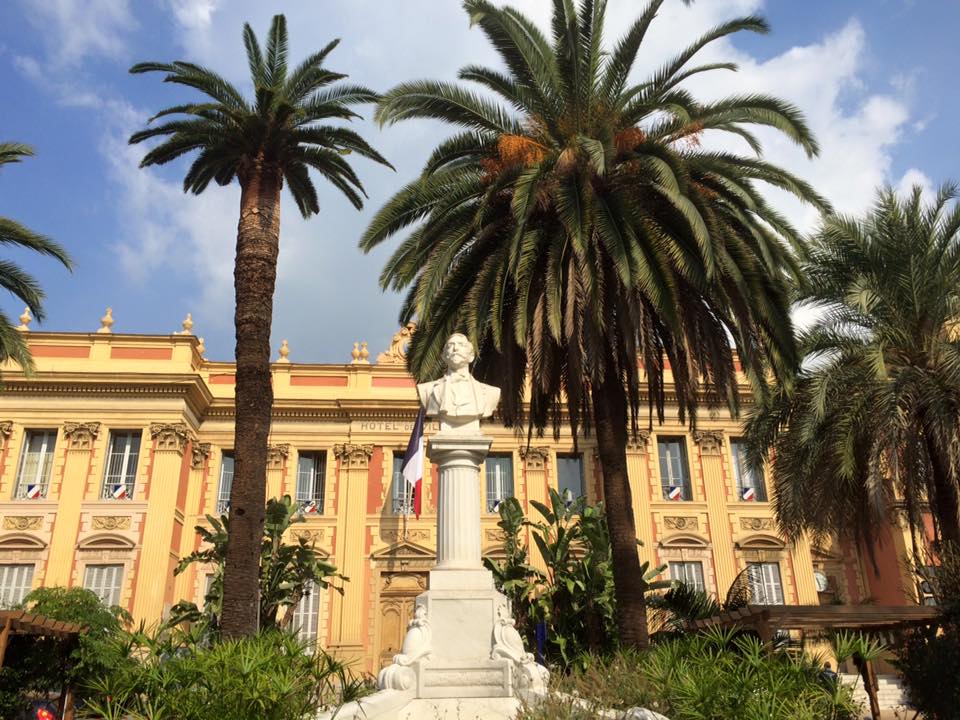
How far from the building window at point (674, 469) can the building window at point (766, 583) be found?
330 cm

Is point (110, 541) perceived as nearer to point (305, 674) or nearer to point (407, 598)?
point (407, 598)

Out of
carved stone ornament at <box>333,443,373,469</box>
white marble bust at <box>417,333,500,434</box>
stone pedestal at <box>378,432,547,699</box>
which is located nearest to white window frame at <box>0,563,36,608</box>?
carved stone ornament at <box>333,443,373,469</box>

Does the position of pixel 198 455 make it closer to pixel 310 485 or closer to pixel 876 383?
pixel 310 485

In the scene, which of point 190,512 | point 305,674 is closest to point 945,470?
point 305,674

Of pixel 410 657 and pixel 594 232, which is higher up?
pixel 594 232

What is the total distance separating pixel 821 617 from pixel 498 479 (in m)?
18.2

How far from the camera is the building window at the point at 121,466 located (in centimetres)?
2684

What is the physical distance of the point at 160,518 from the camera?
86.1 feet

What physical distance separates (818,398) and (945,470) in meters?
2.56

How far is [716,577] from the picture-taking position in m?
28.4

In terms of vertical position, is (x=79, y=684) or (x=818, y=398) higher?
(x=818, y=398)

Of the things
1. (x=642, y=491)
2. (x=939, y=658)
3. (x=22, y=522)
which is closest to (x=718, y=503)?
(x=642, y=491)

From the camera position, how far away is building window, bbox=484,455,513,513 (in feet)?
96.8

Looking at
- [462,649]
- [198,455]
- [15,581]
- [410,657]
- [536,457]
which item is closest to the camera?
[410,657]
